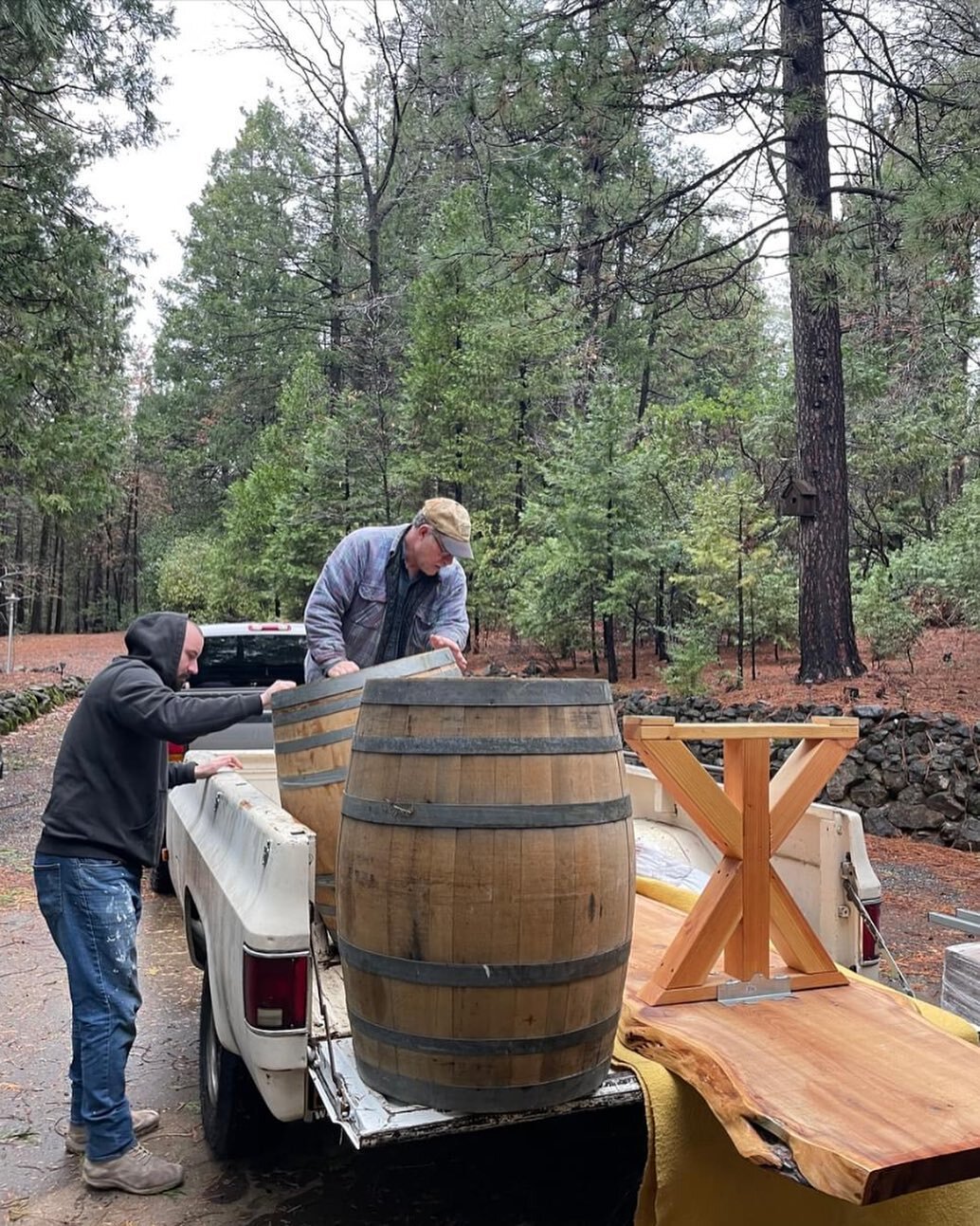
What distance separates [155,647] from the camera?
3.61 m

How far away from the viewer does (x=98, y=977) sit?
3.38m

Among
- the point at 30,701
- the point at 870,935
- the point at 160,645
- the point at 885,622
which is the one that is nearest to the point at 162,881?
the point at 160,645

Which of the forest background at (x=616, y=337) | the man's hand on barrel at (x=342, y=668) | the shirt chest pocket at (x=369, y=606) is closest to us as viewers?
the man's hand on barrel at (x=342, y=668)

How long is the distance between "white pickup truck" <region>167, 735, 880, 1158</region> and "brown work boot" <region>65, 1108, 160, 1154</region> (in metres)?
0.24

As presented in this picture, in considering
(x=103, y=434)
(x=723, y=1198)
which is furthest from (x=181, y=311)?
(x=723, y=1198)

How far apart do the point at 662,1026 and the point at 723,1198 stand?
0.40 metres

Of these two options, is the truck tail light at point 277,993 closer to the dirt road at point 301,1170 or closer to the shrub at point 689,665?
the dirt road at point 301,1170

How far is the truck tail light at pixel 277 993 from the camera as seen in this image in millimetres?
2803

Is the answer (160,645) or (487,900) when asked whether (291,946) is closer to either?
(487,900)

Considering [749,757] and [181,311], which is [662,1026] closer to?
[749,757]

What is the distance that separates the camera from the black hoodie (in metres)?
3.40

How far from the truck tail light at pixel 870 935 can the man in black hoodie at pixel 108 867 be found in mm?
2030

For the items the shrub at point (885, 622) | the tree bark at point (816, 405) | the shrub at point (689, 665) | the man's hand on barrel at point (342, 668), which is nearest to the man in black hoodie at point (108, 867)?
the man's hand on barrel at point (342, 668)

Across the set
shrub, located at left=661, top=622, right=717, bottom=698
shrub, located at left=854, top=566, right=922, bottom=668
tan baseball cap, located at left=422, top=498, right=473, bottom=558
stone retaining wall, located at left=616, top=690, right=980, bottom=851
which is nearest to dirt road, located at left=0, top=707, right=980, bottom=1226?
tan baseball cap, located at left=422, top=498, right=473, bottom=558
